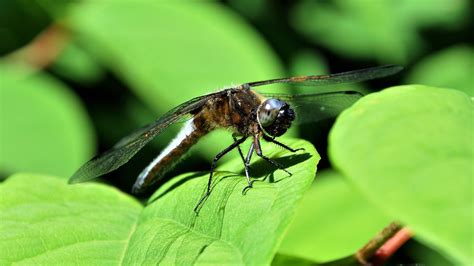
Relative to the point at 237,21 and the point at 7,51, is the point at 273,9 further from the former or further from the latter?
the point at 7,51

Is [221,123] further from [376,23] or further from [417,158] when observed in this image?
[376,23]

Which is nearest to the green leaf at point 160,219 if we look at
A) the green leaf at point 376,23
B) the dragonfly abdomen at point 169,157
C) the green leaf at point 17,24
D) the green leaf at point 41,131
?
the dragonfly abdomen at point 169,157

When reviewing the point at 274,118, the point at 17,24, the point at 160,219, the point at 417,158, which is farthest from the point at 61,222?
the point at 17,24

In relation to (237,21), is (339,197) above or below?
below

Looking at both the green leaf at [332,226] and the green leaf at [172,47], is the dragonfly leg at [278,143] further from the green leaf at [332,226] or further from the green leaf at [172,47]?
the green leaf at [172,47]

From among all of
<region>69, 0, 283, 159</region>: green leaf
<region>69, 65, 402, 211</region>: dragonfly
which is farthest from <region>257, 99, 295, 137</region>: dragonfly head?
<region>69, 0, 283, 159</region>: green leaf

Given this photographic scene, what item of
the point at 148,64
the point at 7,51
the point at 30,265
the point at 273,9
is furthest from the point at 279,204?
the point at 273,9
